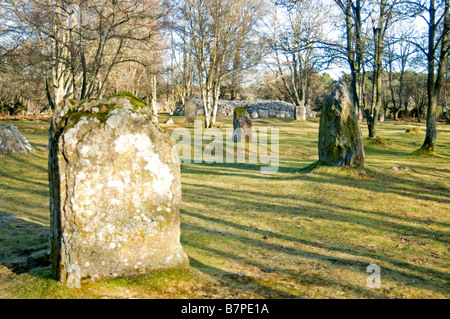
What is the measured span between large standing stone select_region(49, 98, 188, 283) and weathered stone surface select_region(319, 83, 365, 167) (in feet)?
29.3

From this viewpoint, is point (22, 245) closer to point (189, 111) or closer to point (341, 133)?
point (341, 133)

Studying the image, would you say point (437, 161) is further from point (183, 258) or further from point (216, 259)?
point (183, 258)

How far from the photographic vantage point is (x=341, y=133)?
478 inches

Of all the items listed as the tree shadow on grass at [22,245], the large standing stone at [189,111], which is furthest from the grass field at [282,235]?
the large standing stone at [189,111]

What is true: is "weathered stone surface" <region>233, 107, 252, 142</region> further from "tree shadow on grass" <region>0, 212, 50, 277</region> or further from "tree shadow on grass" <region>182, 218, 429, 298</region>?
"tree shadow on grass" <region>0, 212, 50, 277</region>

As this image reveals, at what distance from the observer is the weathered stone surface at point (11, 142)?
14.5 meters

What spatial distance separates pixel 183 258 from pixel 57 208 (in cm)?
153

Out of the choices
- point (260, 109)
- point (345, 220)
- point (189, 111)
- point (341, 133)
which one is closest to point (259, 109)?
point (260, 109)

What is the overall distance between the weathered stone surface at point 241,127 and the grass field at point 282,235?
5.81 m

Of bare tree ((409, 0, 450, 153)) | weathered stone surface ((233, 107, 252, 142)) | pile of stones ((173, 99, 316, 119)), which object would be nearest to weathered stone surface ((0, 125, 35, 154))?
weathered stone surface ((233, 107, 252, 142))

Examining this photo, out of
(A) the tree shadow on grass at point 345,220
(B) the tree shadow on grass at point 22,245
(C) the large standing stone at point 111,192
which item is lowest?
(A) the tree shadow on grass at point 345,220

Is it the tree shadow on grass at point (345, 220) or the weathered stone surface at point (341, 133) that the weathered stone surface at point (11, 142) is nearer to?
the tree shadow on grass at point (345, 220)
